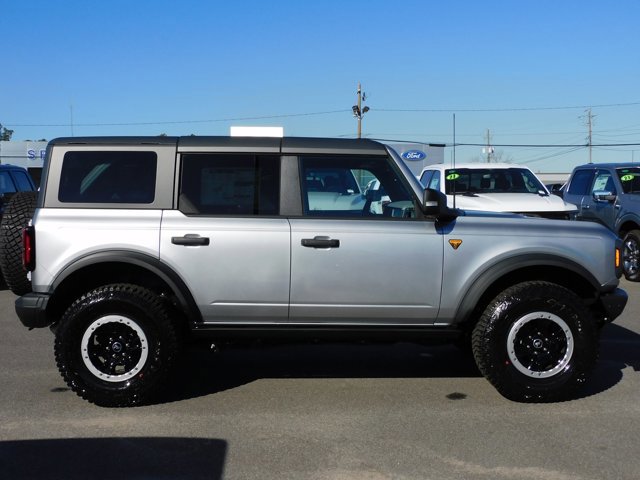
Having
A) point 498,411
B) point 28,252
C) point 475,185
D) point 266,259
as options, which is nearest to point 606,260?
point 498,411

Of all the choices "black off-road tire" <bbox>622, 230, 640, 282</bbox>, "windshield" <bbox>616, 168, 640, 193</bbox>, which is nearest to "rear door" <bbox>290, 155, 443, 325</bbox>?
"black off-road tire" <bbox>622, 230, 640, 282</bbox>

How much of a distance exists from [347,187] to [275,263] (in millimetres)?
820

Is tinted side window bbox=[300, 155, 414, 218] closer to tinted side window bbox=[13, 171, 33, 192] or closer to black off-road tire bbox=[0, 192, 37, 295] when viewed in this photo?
black off-road tire bbox=[0, 192, 37, 295]

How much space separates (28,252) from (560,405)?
4033 mm

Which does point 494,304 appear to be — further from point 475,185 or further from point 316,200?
point 475,185

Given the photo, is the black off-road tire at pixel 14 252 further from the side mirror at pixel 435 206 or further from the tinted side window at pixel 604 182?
the tinted side window at pixel 604 182

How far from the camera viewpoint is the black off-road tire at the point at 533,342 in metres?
5.19

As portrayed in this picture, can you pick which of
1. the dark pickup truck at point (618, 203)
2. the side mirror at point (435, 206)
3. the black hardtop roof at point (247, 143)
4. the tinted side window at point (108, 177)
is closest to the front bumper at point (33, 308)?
the tinted side window at point (108, 177)

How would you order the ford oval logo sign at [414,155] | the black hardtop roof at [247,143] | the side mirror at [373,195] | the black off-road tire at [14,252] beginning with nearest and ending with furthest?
the black hardtop roof at [247,143] < the side mirror at [373,195] < the black off-road tire at [14,252] < the ford oval logo sign at [414,155]

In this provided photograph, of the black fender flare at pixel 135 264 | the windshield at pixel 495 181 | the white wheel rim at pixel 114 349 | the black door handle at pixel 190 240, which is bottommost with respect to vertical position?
the white wheel rim at pixel 114 349

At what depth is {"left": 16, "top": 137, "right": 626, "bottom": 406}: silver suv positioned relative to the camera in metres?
5.10

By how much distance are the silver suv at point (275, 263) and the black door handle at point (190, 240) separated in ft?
0.04

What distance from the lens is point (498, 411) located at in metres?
5.08

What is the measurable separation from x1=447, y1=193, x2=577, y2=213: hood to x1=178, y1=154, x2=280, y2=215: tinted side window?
20.3 ft
